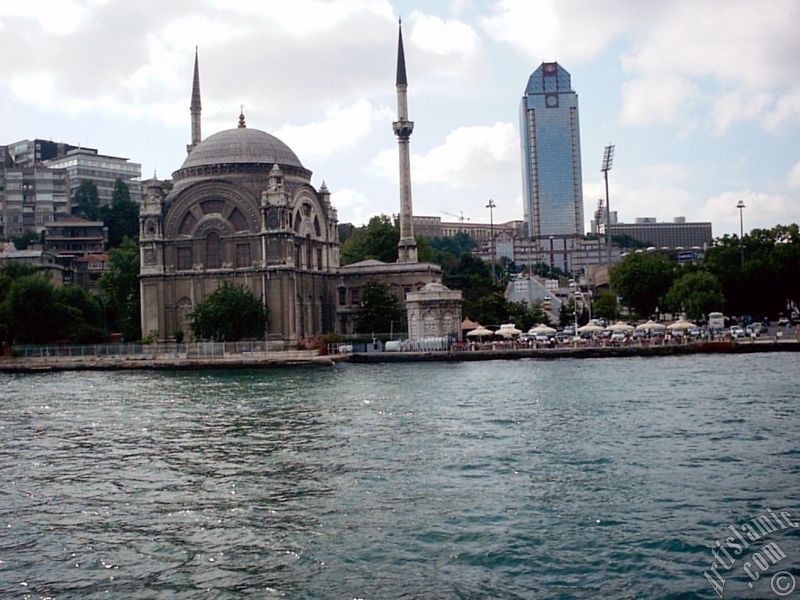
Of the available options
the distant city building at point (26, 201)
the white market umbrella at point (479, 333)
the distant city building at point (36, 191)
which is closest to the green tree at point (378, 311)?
the white market umbrella at point (479, 333)

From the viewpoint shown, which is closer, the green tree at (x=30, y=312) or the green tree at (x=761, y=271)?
the green tree at (x=30, y=312)

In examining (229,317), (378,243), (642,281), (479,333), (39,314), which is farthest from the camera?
(378,243)

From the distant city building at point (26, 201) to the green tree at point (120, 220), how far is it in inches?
297

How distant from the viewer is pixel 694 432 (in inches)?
819

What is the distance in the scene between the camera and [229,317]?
55.7 m

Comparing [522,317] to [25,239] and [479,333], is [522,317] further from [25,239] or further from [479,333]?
[25,239]

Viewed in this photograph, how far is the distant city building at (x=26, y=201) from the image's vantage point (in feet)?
328

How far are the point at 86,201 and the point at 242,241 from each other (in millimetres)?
48022

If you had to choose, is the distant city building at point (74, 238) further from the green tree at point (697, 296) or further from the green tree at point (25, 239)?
the green tree at point (697, 296)

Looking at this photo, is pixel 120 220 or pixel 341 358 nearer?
pixel 341 358

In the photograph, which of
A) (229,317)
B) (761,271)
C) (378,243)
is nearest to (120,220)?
(378,243)

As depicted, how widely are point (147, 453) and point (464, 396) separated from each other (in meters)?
13.0

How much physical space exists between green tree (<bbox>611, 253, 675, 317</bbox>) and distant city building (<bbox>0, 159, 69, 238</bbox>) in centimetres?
6015

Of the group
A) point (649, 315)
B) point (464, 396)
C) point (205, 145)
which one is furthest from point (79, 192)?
point (464, 396)
